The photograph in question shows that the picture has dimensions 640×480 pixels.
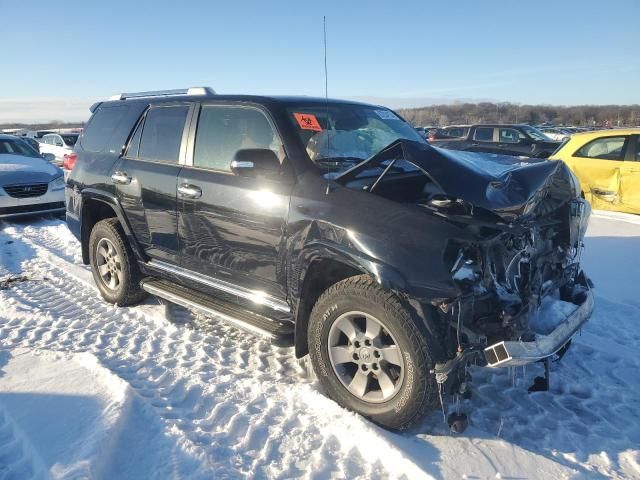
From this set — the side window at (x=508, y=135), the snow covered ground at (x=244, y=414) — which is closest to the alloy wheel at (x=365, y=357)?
the snow covered ground at (x=244, y=414)

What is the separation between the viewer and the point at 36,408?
9.59 feet

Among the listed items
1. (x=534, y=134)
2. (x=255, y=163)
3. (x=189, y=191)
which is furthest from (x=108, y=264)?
(x=534, y=134)

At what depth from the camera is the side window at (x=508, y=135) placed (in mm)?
15109

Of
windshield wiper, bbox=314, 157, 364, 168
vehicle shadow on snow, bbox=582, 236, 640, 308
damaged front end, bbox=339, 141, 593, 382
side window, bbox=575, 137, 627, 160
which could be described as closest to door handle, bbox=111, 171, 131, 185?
windshield wiper, bbox=314, 157, 364, 168

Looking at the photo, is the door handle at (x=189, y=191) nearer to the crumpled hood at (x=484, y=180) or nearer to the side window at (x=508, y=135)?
the crumpled hood at (x=484, y=180)

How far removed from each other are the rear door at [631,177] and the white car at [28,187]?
33.5 ft

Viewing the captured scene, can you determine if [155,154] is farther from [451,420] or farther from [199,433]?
[451,420]

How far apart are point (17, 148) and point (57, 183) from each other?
1.98 m

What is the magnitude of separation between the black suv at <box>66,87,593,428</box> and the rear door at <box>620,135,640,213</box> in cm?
555

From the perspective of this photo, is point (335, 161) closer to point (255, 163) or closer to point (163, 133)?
point (255, 163)

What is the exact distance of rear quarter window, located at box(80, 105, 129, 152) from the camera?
16.0 ft

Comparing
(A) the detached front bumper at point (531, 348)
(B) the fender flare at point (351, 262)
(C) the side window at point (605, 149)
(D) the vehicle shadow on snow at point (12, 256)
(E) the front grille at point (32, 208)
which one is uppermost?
(B) the fender flare at point (351, 262)

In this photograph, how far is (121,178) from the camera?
447 centimetres

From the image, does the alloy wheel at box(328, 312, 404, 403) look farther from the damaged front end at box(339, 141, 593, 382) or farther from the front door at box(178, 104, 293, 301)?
the front door at box(178, 104, 293, 301)
